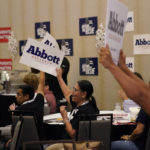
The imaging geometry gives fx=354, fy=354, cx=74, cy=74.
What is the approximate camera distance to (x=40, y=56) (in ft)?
11.8

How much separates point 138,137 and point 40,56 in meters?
1.29

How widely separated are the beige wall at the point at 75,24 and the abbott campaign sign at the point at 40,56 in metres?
2.58

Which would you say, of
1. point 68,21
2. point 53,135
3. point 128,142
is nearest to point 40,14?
point 68,21

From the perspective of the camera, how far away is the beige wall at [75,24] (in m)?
5.92

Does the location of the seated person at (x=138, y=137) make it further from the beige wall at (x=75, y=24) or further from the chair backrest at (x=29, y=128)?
the beige wall at (x=75, y=24)

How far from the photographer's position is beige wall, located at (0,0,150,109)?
19.4ft

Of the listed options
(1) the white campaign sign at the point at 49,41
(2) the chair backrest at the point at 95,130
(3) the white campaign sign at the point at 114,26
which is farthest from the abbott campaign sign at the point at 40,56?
(3) the white campaign sign at the point at 114,26

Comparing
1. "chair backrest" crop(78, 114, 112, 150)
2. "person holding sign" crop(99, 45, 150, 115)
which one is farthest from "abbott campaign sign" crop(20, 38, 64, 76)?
"person holding sign" crop(99, 45, 150, 115)

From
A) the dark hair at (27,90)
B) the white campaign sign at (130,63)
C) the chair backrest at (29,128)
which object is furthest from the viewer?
the white campaign sign at (130,63)

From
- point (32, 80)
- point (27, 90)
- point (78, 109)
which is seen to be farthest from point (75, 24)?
point (78, 109)

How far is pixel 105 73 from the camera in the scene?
6230mm

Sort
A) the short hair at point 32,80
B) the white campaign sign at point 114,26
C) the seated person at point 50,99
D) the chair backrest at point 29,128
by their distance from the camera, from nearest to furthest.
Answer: the white campaign sign at point 114,26 < the chair backrest at point 29,128 < the short hair at point 32,80 < the seated person at point 50,99

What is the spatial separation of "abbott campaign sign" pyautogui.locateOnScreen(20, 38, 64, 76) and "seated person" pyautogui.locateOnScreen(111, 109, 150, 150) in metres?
1.01

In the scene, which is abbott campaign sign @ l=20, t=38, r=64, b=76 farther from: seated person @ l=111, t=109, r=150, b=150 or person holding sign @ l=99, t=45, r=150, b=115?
person holding sign @ l=99, t=45, r=150, b=115
